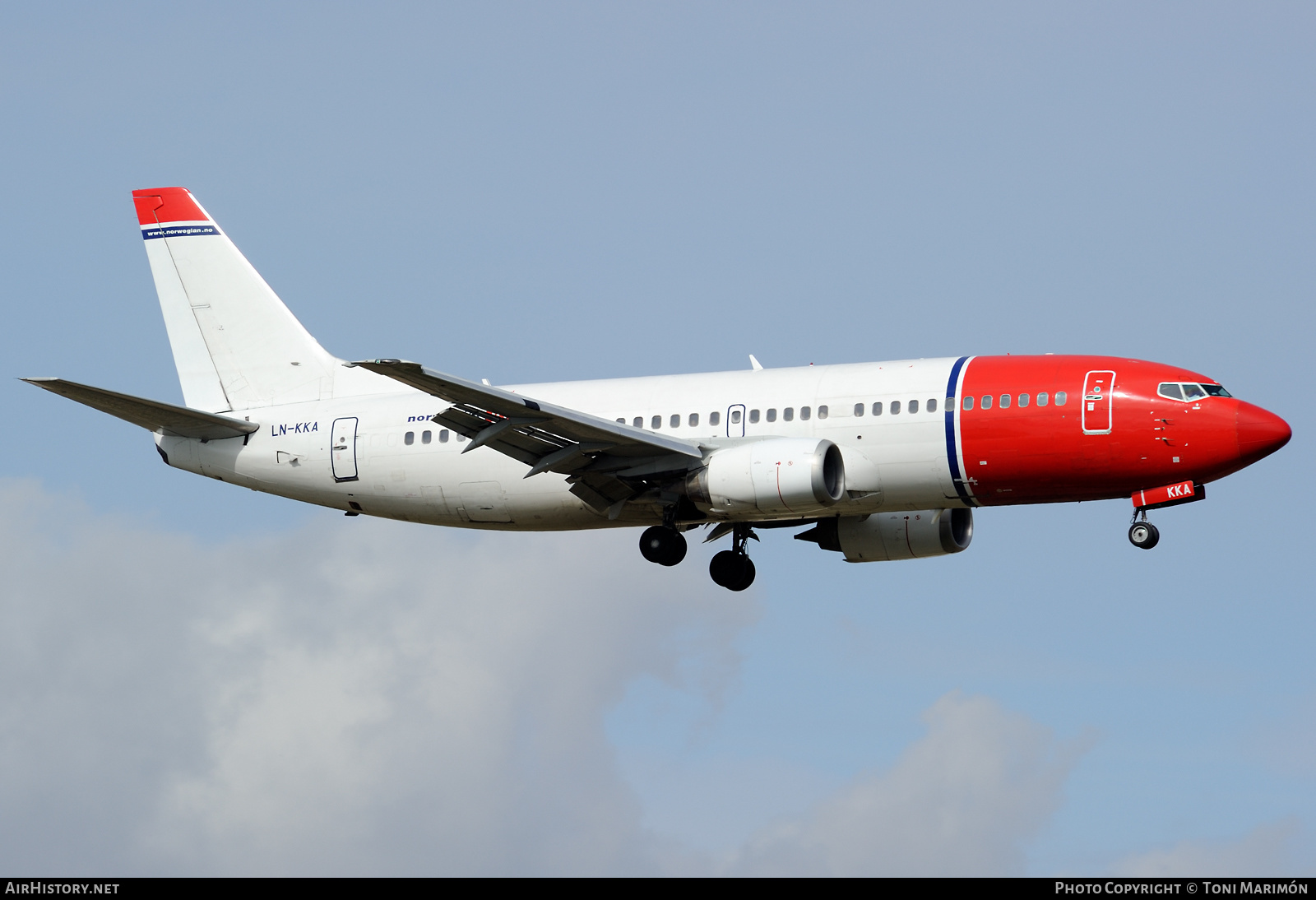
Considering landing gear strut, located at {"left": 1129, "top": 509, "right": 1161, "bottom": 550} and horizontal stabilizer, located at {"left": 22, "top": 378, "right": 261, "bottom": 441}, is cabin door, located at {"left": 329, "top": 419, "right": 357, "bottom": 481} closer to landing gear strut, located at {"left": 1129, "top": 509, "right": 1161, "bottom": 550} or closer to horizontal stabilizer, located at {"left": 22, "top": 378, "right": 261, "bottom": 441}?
horizontal stabilizer, located at {"left": 22, "top": 378, "right": 261, "bottom": 441}

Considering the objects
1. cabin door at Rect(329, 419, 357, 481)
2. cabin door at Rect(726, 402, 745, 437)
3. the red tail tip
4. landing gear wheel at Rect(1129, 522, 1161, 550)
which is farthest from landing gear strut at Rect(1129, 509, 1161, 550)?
the red tail tip

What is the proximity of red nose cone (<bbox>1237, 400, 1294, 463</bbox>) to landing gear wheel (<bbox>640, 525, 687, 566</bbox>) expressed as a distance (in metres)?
12.9

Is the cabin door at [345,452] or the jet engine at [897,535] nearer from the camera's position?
the cabin door at [345,452]

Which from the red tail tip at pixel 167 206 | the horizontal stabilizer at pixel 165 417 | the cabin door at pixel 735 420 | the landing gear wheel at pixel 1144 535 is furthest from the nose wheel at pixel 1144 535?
the red tail tip at pixel 167 206

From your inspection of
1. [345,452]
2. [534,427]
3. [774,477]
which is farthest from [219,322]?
[774,477]

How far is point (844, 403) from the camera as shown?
42594mm

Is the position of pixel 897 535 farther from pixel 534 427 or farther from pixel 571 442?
pixel 534 427

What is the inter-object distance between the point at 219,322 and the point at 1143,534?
2476 cm

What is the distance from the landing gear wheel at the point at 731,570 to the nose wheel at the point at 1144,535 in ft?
32.7

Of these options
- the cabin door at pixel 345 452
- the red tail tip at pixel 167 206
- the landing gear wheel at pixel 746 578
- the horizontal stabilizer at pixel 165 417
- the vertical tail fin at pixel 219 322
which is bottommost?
the landing gear wheel at pixel 746 578

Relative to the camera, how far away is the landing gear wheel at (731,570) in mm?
47156

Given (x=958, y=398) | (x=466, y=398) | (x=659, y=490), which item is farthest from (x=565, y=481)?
(x=958, y=398)

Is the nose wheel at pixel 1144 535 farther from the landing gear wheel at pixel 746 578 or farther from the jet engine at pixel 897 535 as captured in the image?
the landing gear wheel at pixel 746 578
